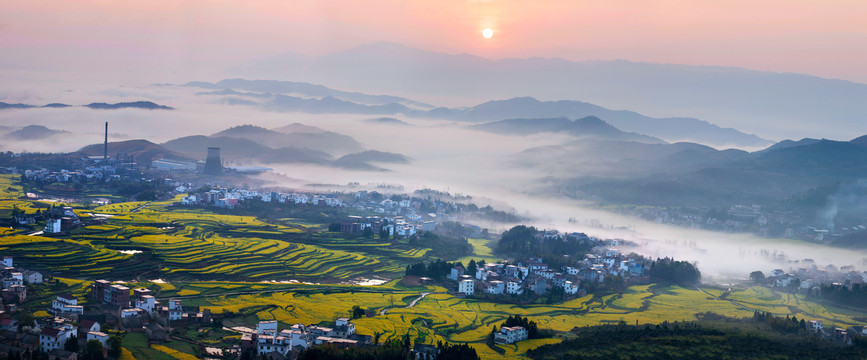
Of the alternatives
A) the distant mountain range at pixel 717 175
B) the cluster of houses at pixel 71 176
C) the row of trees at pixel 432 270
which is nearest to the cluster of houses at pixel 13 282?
the row of trees at pixel 432 270

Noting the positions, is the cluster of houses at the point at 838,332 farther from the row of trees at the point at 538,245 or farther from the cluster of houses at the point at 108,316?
the cluster of houses at the point at 108,316

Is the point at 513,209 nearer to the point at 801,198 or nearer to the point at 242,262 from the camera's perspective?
the point at 801,198

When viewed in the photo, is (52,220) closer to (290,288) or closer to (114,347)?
(290,288)

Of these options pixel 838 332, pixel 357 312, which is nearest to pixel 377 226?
pixel 357 312

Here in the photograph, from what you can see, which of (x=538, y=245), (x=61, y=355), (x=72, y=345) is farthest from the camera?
Result: (x=538, y=245)

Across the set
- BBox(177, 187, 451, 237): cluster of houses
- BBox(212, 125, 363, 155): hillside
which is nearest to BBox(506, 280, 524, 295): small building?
BBox(177, 187, 451, 237): cluster of houses

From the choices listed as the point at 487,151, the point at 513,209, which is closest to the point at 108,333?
the point at 513,209
